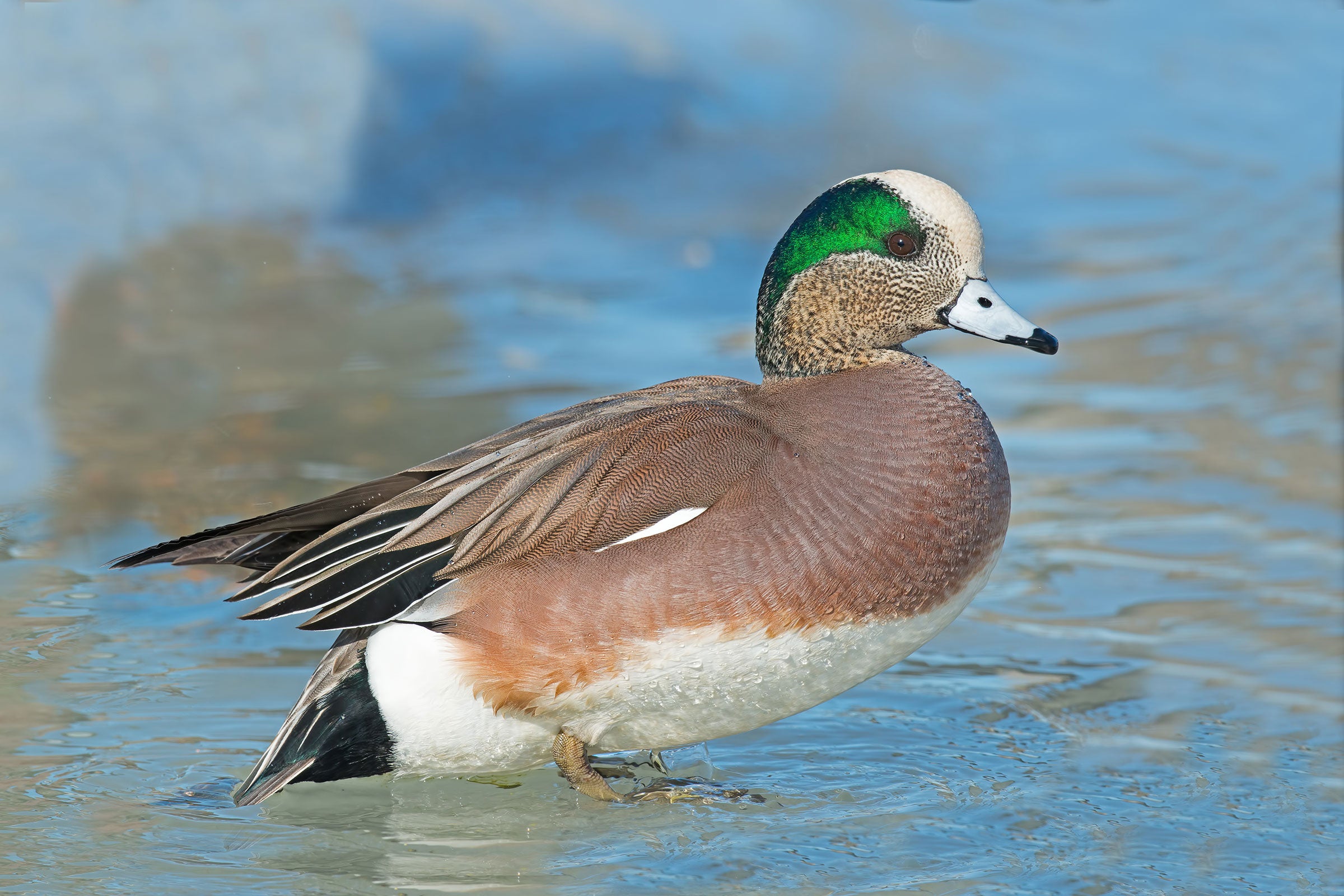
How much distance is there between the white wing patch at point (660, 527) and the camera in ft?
10.4

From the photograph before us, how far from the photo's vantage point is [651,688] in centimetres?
317

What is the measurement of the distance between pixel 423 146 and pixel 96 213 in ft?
6.38

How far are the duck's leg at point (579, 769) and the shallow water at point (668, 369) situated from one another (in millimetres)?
31

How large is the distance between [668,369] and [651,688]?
3427 mm

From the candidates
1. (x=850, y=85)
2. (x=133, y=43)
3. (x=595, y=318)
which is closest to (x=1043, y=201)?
(x=850, y=85)

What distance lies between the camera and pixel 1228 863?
10.5 feet

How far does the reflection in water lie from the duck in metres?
1.76

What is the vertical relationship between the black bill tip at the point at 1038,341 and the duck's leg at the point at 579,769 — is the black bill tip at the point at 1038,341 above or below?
above

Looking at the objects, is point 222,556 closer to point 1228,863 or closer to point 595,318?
point 1228,863

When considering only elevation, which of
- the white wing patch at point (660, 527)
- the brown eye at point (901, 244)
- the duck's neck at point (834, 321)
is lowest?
the white wing patch at point (660, 527)

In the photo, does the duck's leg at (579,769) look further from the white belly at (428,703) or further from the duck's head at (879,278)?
the duck's head at (879,278)

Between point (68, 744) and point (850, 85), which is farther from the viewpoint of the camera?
point (850, 85)

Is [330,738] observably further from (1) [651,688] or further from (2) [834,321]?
(2) [834,321]

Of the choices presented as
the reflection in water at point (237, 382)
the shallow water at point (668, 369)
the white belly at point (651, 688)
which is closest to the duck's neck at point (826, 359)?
the white belly at point (651, 688)
